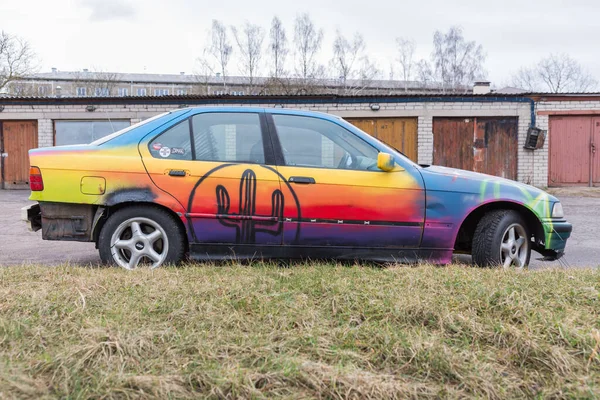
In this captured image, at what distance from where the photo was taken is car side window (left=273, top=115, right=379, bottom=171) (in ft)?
14.4

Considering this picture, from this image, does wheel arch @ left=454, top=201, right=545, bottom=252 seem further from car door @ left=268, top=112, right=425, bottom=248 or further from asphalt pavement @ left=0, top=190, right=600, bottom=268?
car door @ left=268, top=112, right=425, bottom=248

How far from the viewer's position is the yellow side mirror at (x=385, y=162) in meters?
4.25

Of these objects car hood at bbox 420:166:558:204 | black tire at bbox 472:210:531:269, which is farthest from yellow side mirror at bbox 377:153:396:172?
black tire at bbox 472:210:531:269

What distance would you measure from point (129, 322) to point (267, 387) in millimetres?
973

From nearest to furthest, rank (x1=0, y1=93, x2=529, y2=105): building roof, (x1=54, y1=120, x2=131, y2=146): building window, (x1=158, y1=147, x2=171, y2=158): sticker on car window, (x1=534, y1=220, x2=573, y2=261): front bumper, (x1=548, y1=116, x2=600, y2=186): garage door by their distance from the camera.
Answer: (x1=158, y1=147, x2=171, y2=158): sticker on car window < (x1=534, y1=220, x2=573, y2=261): front bumper < (x1=0, y1=93, x2=529, y2=105): building roof < (x1=548, y1=116, x2=600, y2=186): garage door < (x1=54, y1=120, x2=131, y2=146): building window

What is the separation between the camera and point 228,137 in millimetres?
4480

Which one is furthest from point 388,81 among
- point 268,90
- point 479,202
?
point 479,202

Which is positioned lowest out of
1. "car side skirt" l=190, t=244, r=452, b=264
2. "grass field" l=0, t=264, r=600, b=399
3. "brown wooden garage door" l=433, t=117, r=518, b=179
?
"grass field" l=0, t=264, r=600, b=399

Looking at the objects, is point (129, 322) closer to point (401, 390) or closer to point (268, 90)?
point (401, 390)

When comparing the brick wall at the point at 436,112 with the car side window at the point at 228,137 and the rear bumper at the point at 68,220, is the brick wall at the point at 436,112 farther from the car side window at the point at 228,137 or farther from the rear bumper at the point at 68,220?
the rear bumper at the point at 68,220

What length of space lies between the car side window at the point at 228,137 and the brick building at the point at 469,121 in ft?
42.6

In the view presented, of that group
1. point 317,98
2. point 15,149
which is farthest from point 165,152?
point 15,149

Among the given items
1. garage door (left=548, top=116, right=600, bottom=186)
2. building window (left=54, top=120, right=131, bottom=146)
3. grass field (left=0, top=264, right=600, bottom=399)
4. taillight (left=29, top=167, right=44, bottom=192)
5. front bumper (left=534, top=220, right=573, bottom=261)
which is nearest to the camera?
grass field (left=0, top=264, right=600, bottom=399)

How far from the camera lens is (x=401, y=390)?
208cm
